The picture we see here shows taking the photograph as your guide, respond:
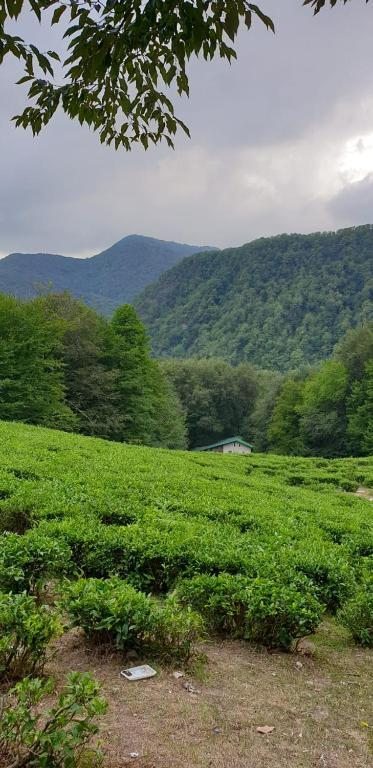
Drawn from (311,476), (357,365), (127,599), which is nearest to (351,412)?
(357,365)

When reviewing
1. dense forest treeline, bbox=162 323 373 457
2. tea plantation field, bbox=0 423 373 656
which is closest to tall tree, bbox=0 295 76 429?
tea plantation field, bbox=0 423 373 656

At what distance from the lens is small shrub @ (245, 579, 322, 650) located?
12.7 feet

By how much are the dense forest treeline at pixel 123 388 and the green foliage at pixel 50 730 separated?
85.3 feet

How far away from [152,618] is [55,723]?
1.36m

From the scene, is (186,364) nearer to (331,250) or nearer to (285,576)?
(285,576)

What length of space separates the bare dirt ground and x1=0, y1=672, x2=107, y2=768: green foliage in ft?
1.53

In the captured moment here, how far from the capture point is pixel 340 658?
4176 mm

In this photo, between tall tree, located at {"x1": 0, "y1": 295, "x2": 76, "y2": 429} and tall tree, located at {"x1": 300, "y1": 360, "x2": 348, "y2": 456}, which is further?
tall tree, located at {"x1": 300, "y1": 360, "x2": 348, "y2": 456}

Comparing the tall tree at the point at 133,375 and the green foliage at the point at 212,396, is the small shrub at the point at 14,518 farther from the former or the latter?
the green foliage at the point at 212,396

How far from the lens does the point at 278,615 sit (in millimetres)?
3924

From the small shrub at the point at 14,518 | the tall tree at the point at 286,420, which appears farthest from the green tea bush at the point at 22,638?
the tall tree at the point at 286,420

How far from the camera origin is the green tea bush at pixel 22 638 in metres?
2.93

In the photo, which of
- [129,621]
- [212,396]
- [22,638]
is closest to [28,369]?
[129,621]

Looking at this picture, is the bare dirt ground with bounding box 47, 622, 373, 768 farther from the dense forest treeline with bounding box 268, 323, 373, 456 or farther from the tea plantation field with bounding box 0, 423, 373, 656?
the dense forest treeline with bounding box 268, 323, 373, 456
